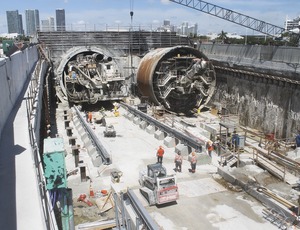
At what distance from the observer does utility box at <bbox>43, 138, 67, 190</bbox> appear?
7395 mm

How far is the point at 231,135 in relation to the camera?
18.8 meters

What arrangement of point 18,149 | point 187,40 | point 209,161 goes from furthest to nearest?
1. point 187,40
2. point 209,161
3. point 18,149

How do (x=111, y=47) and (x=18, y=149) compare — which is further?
(x=111, y=47)

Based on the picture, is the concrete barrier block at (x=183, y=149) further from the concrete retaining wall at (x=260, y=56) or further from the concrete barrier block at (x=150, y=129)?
the concrete retaining wall at (x=260, y=56)

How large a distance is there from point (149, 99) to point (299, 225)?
1752 cm

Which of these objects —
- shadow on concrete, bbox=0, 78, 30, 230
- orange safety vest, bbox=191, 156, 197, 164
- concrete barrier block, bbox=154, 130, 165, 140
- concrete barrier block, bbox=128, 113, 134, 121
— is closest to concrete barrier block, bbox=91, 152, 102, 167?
orange safety vest, bbox=191, 156, 197, 164

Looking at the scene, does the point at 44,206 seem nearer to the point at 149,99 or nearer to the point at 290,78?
the point at 290,78

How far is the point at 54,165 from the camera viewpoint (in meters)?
7.49

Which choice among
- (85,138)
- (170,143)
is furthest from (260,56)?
(85,138)

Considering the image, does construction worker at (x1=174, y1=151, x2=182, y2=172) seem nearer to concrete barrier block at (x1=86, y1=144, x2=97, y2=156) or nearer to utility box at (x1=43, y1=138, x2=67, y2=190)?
concrete barrier block at (x1=86, y1=144, x2=97, y2=156)

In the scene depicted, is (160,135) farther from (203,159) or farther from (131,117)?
(131,117)

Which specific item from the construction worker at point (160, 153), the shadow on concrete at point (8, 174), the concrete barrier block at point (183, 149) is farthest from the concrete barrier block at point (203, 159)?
the shadow on concrete at point (8, 174)

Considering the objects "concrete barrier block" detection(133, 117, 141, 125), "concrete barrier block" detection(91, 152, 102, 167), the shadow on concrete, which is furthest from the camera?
"concrete barrier block" detection(133, 117, 141, 125)

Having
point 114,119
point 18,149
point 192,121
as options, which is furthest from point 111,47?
point 18,149
